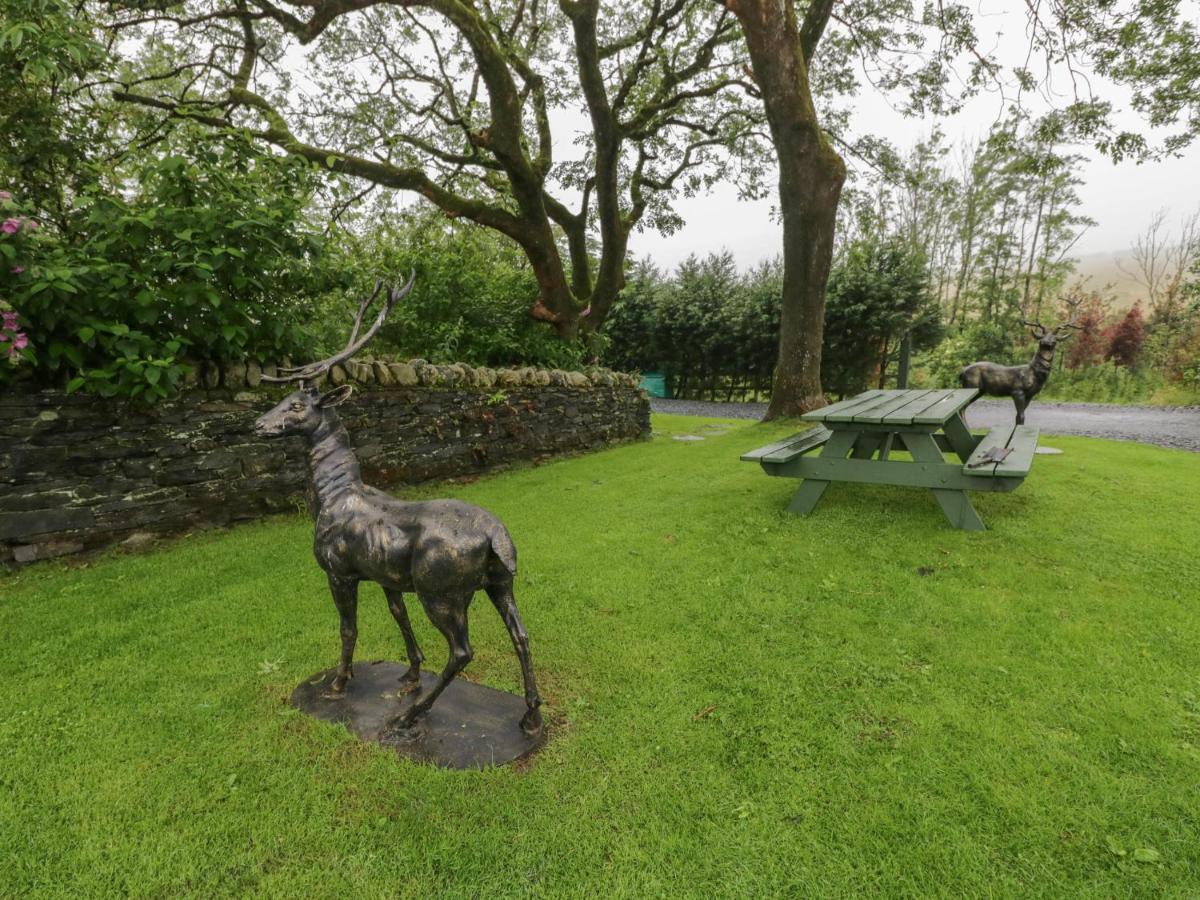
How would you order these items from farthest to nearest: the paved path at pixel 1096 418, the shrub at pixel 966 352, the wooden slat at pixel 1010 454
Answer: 1. the shrub at pixel 966 352
2. the paved path at pixel 1096 418
3. the wooden slat at pixel 1010 454

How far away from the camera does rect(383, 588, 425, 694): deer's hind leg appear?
2.32m

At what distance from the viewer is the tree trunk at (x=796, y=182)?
30.2 ft

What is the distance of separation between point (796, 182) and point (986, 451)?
22.3ft

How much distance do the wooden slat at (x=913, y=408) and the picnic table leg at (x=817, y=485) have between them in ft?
1.45

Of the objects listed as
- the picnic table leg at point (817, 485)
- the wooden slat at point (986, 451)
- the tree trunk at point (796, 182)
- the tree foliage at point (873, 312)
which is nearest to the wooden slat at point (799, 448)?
the picnic table leg at point (817, 485)

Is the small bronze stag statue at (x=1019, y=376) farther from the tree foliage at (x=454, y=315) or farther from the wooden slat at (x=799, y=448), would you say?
the tree foliage at (x=454, y=315)

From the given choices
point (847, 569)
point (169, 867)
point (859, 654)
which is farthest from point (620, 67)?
point (169, 867)

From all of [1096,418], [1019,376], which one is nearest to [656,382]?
[1096,418]

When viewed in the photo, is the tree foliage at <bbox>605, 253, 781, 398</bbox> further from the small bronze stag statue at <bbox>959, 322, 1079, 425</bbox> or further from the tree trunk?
the small bronze stag statue at <bbox>959, 322, 1079, 425</bbox>

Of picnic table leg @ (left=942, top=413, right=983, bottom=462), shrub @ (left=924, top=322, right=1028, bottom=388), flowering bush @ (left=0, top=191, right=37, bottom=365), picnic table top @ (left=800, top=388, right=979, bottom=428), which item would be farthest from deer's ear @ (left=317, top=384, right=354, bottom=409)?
shrub @ (left=924, top=322, right=1028, bottom=388)

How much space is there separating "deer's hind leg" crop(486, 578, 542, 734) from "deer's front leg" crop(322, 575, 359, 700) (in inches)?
24.7

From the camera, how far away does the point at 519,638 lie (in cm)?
210

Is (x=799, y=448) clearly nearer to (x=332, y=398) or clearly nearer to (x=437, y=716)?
(x=437, y=716)

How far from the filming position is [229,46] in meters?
10.2
